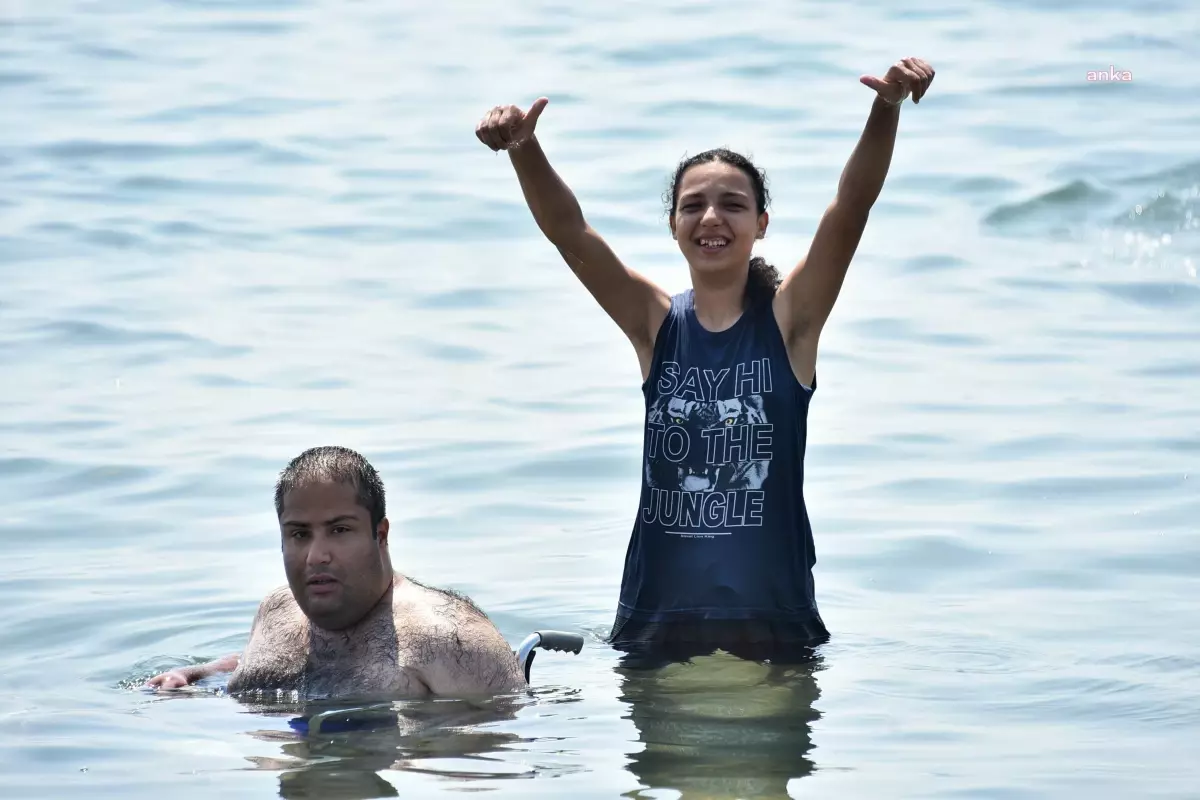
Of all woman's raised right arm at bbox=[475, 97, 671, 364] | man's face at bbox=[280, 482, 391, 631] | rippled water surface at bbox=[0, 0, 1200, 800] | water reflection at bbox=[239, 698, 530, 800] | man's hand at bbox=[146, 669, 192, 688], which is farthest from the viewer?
A: man's hand at bbox=[146, 669, 192, 688]

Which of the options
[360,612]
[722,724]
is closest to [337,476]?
[360,612]

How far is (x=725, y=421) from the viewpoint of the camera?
6.17 m

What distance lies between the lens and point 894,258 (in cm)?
1321

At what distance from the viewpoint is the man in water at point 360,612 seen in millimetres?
5785

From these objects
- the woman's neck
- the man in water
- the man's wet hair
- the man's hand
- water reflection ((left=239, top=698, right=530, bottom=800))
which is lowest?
water reflection ((left=239, top=698, right=530, bottom=800))

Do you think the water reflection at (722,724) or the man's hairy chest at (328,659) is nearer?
the water reflection at (722,724)

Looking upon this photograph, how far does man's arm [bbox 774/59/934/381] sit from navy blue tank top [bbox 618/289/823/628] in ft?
0.22

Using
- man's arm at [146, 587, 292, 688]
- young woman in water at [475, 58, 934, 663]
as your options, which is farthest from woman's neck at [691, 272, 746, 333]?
man's arm at [146, 587, 292, 688]

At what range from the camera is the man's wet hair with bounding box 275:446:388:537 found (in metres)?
5.82

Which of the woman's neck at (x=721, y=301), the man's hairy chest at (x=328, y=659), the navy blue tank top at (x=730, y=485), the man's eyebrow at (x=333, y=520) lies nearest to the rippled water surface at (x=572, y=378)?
the man's hairy chest at (x=328, y=659)

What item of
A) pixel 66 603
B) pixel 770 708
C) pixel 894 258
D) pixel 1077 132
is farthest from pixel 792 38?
pixel 770 708

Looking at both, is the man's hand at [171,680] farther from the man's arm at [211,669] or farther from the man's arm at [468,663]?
the man's arm at [468,663]

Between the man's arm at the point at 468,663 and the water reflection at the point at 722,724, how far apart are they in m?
0.44

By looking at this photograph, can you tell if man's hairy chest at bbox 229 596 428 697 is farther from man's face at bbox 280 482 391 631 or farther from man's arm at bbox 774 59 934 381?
man's arm at bbox 774 59 934 381
